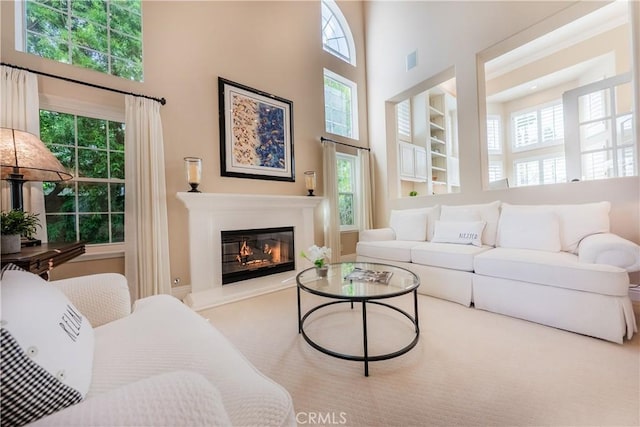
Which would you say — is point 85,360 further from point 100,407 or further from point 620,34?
point 620,34

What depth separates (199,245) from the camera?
2672mm

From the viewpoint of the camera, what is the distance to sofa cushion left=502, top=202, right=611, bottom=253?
213cm

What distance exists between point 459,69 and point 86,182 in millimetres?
4466

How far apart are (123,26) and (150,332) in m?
3.12

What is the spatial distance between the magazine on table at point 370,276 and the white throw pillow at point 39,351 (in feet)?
4.99

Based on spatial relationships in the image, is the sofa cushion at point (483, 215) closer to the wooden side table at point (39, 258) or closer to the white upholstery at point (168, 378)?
the white upholstery at point (168, 378)

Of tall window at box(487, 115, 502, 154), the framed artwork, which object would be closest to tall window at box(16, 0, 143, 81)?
the framed artwork

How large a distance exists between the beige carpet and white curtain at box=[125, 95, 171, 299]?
37.7 inches

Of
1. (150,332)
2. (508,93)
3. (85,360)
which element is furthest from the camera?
(508,93)

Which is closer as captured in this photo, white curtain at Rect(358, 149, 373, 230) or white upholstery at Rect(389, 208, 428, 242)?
white upholstery at Rect(389, 208, 428, 242)

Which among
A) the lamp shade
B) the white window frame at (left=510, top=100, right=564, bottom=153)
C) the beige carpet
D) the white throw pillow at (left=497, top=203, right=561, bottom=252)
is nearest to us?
the beige carpet

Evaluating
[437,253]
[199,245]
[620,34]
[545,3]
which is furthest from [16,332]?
[620,34]

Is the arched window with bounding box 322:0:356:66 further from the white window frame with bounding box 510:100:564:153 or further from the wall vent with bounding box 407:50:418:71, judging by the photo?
the white window frame with bounding box 510:100:564:153

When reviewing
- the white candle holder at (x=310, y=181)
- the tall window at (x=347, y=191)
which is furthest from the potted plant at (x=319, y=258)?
the tall window at (x=347, y=191)
